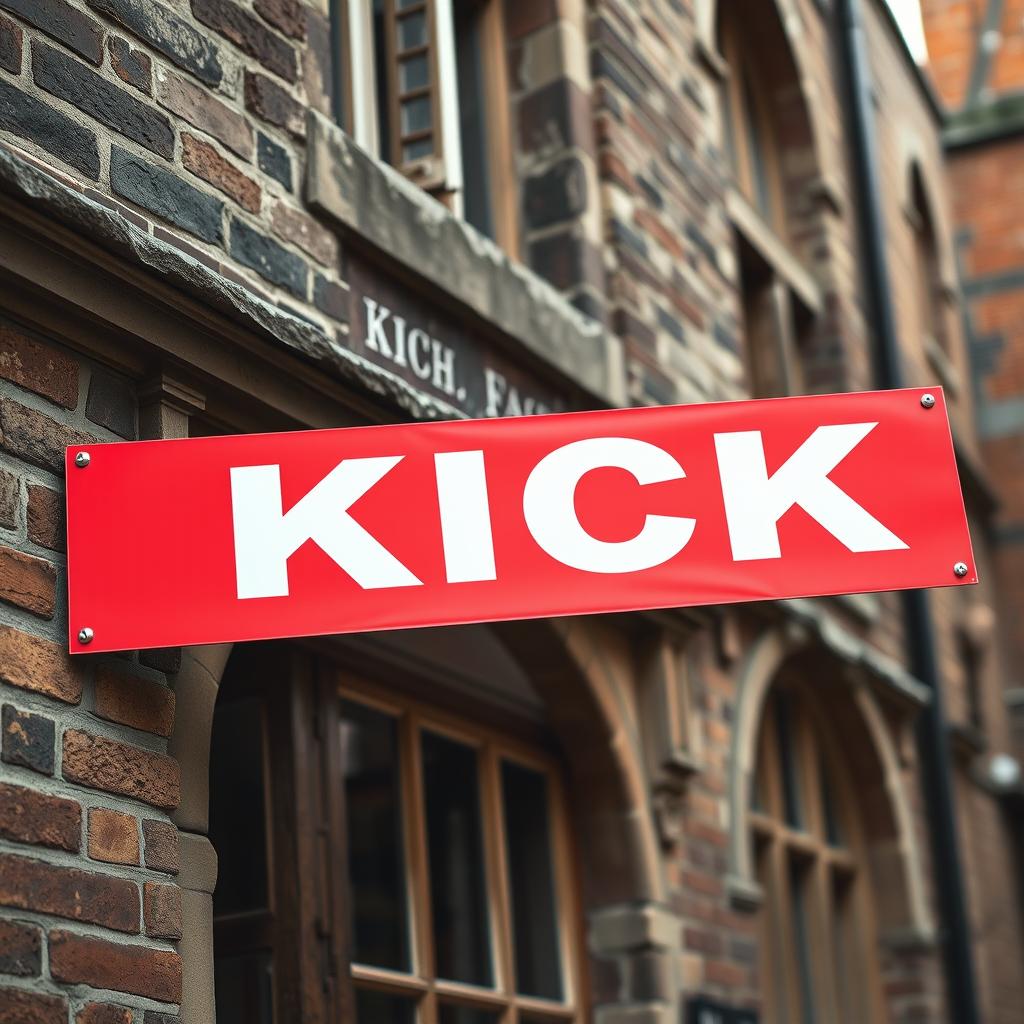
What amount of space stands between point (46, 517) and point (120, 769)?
0.51 metres

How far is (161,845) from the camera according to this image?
11.2 ft

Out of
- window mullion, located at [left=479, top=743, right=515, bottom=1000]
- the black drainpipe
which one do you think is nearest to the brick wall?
window mullion, located at [left=479, top=743, right=515, bottom=1000]

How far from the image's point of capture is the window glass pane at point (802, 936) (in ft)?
24.5

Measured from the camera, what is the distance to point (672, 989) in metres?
5.69

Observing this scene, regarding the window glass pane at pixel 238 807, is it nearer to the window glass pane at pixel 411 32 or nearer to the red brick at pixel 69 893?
the red brick at pixel 69 893

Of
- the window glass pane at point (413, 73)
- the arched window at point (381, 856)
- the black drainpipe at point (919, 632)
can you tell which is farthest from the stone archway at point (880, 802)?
the window glass pane at point (413, 73)

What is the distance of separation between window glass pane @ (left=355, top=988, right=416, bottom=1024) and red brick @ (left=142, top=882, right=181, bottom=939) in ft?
4.19

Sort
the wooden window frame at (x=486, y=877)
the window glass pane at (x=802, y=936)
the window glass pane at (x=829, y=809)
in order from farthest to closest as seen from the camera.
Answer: the window glass pane at (x=829, y=809) < the window glass pane at (x=802, y=936) < the wooden window frame at (x=486, y=877)

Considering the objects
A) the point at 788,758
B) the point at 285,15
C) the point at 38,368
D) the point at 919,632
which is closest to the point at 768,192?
the point at 919,632

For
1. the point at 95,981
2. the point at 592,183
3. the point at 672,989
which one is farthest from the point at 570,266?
the point at 95,981

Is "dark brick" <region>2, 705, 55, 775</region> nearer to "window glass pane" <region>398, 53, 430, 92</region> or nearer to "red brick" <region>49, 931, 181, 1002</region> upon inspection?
"red brick" <region>49, 931, 181, 1002</region>

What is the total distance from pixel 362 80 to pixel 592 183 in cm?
129

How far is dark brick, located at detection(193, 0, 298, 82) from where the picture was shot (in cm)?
419

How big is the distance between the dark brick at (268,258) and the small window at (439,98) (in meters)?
0.89
